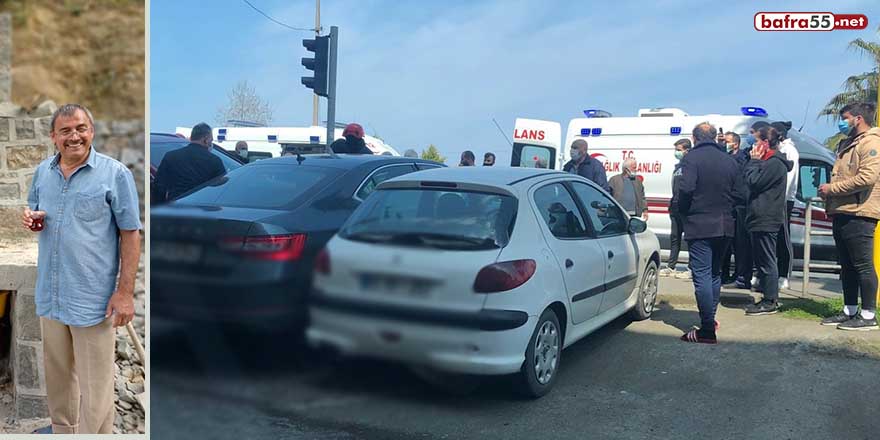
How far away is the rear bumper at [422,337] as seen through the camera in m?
3.67

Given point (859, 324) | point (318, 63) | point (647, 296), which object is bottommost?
point (859, 324)

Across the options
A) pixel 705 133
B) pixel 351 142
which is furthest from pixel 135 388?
pixel 705 133

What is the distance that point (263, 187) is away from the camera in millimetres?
4375

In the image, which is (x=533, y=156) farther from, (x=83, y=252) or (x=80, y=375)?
(x=80, y=375)

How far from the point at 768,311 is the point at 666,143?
143 inches

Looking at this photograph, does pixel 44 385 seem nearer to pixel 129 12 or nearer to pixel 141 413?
pixel 141 413

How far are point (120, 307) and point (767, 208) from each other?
16.8 feet

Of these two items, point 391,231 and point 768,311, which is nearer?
point 391,231

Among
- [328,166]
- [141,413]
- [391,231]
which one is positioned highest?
[328,166]

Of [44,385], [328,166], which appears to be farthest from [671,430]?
[44,385]

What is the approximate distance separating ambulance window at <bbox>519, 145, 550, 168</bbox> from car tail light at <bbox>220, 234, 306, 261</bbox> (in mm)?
1751

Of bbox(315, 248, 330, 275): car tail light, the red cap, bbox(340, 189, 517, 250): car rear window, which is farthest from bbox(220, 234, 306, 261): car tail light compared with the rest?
the red cap

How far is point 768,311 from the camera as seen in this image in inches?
247

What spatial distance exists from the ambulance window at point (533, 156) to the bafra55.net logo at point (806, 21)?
159 centimetres
